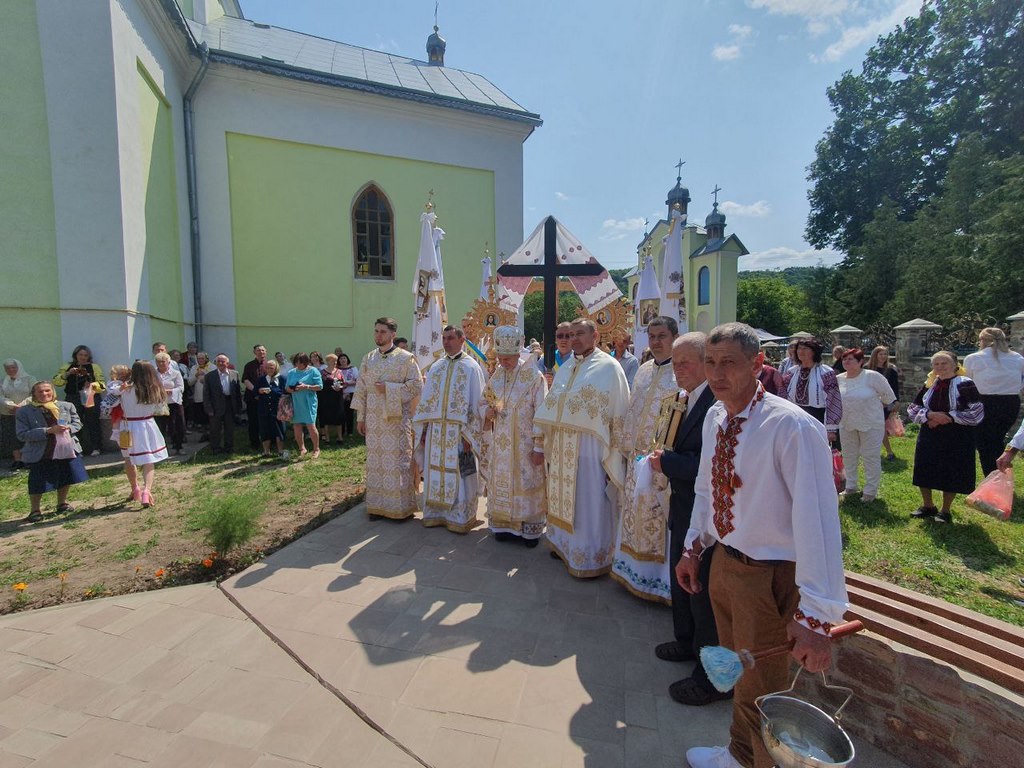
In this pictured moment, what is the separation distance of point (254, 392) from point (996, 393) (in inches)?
428

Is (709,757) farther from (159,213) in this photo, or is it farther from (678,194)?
(678,194)

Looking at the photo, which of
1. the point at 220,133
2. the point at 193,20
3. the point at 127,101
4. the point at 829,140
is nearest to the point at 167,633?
the point at 127,101

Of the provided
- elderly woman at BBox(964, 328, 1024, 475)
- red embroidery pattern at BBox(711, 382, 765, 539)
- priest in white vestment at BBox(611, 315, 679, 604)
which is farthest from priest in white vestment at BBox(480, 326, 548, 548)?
elderly woman at BBox(964, 328, 1024, 475)

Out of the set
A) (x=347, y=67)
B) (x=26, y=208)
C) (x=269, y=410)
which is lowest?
(x=269, y=410)

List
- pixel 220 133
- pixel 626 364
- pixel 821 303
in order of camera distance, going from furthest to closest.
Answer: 1. pixel 821 303
2. pixel 220 133
3. pixel 626 364

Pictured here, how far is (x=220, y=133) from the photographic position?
13.5 meters

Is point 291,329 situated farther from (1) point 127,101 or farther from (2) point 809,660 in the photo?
(2) point 809,660

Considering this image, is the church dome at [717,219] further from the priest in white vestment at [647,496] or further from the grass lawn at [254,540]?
the priest in white vestment at [647,496]

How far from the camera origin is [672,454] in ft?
9.32

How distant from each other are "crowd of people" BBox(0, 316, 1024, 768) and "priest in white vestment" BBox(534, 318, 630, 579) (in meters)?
0.02

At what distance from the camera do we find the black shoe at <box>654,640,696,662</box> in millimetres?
3178

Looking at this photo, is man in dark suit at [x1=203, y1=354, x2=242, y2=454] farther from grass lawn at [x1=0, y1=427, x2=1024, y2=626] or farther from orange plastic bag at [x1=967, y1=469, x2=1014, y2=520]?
orange plastic bag at [x1=967, y1=469, x2=1014, y2=520]

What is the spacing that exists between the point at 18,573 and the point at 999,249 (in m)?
21.9

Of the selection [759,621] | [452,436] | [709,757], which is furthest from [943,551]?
[452,436]
